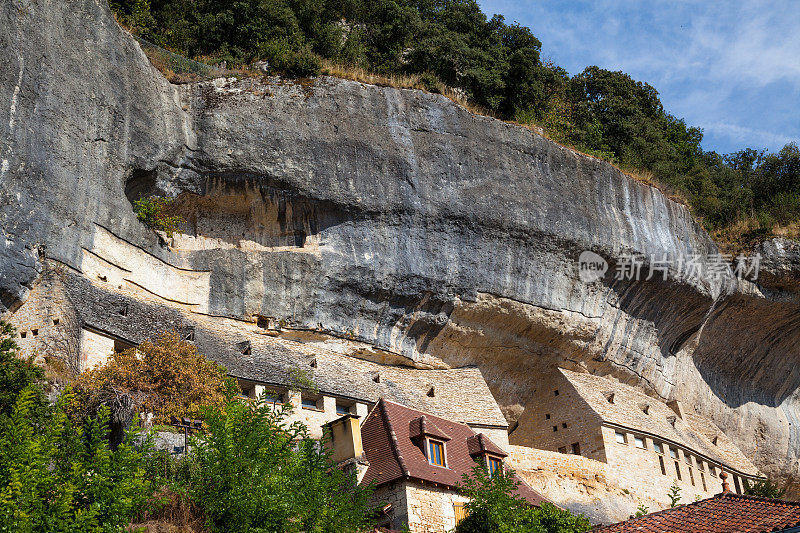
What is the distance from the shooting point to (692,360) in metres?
38.0

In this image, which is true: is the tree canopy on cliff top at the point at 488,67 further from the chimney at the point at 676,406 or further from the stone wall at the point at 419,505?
the stone wall at the point at 419,505

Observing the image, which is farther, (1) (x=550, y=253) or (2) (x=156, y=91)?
(1) (x=550, y=253)

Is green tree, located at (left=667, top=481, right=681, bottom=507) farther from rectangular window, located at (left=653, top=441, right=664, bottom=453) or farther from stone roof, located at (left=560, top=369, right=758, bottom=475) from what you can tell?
stone roof, located at (left=560, top=369, right=758, bottom=475)

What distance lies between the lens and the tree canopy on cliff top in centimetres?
3506

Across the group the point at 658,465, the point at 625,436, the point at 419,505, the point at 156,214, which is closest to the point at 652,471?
the point at 658,465

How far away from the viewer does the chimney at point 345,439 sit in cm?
2348

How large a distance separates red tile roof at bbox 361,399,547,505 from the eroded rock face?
3.51m

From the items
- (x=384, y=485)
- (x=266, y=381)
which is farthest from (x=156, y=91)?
(x=384, y=485)

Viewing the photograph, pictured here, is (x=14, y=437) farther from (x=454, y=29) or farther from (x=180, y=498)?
(x=454, y=29)

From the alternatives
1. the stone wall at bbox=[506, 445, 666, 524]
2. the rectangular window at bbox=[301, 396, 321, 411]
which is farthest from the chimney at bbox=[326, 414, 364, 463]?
the stone wall at bbox=[506, 445, 666, 524]

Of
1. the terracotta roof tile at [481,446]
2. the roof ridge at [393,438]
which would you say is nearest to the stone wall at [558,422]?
the terracotta roof tile at [481,446]

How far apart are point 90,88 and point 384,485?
12403 millimetres

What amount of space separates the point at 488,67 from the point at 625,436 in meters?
15.8

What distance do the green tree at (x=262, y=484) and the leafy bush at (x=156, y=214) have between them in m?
8.82
